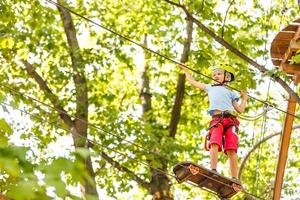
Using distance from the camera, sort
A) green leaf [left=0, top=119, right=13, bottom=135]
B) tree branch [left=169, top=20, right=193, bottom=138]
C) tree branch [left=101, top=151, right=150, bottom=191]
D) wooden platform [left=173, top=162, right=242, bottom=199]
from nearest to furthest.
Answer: green leaf [left=0, top=119, right=13, bottom=135] < wooden platform [left=173, top=162, right=242, bottom=199] < tree branch [left=101, top=151, right=150, bottom=191] < tree branch [left=169, top=20, right=193, bottom=138]

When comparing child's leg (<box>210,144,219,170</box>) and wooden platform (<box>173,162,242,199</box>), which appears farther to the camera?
child's leg (<box>210,144,219,170</box>)

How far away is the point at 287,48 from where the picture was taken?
8.51 m

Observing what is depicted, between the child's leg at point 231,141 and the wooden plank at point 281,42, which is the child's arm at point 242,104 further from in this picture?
the wooden plank at point 281,42

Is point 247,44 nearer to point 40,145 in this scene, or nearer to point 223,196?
point 40,145

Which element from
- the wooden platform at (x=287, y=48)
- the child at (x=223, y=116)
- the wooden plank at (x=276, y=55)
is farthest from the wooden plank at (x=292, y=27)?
Answer: the child at (x=223, y=116)

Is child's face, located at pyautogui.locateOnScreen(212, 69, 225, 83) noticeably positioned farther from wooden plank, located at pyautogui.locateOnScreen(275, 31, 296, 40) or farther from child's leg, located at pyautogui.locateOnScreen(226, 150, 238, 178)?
wooden plank, located at pyautogui.locateOnScreen(275, 31, 296, 40)

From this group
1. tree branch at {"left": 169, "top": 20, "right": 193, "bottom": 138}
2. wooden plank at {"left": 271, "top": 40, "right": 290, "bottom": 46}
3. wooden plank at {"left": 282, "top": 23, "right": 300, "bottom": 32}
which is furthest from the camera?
tree branch at {"left": 169, "top": 20, "right": 193, "bottom": 138}

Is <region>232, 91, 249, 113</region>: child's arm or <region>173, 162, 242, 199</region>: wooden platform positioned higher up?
<region>232, 91, 249, 113</region>: child's arm

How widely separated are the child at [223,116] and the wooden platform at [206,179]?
15 cm

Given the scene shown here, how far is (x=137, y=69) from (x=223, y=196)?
828 cm

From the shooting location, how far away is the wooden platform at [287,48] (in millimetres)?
8266

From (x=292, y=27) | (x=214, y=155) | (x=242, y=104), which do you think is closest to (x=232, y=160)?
(x=214, y=155)

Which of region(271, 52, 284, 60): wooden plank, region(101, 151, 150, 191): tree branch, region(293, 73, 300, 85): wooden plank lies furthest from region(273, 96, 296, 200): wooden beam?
region(101, 151, 150, 191): tree branch

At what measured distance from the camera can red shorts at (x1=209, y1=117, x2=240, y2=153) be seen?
7422 mm
